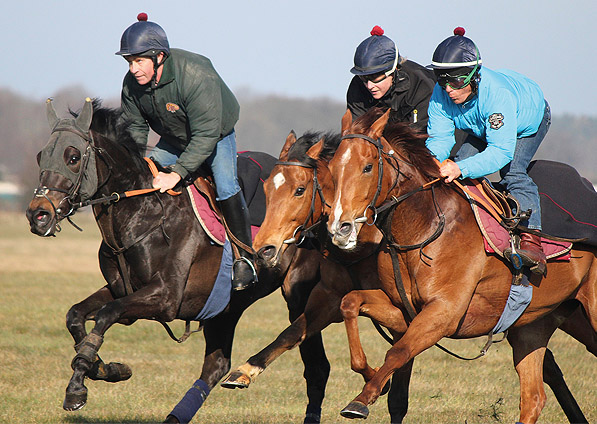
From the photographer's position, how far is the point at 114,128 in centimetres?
622

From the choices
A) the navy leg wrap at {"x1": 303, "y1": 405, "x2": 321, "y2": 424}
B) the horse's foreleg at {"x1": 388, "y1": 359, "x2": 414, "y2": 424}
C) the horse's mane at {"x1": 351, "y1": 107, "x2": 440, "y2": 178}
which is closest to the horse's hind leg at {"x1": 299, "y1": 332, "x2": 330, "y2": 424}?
the navy leg wrap at {"x1": 303, "y1": 405, "x2": 321, "y2": 424}

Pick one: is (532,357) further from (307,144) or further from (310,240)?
(307,144)

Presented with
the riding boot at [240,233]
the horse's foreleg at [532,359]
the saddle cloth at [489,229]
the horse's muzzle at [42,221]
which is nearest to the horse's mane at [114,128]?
the riding boot at [240,233]

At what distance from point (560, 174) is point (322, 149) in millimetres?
1920

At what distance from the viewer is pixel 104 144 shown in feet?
19.7

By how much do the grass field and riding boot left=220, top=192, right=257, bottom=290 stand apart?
1.85 metres

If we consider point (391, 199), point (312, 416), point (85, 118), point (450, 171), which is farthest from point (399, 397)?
point (85, 118)

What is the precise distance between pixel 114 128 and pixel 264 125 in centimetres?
12684

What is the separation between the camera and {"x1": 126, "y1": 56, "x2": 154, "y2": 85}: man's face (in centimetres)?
587

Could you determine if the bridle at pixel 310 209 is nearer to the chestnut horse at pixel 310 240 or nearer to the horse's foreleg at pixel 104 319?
the chestnut horse at pixel 310 240

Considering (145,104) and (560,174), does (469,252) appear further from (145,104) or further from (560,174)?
(145,104)

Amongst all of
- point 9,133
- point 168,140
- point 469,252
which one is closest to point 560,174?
point 469,252

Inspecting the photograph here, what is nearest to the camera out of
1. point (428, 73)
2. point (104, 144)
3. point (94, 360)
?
point (94, 360)

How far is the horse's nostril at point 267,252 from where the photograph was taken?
5.42 m
